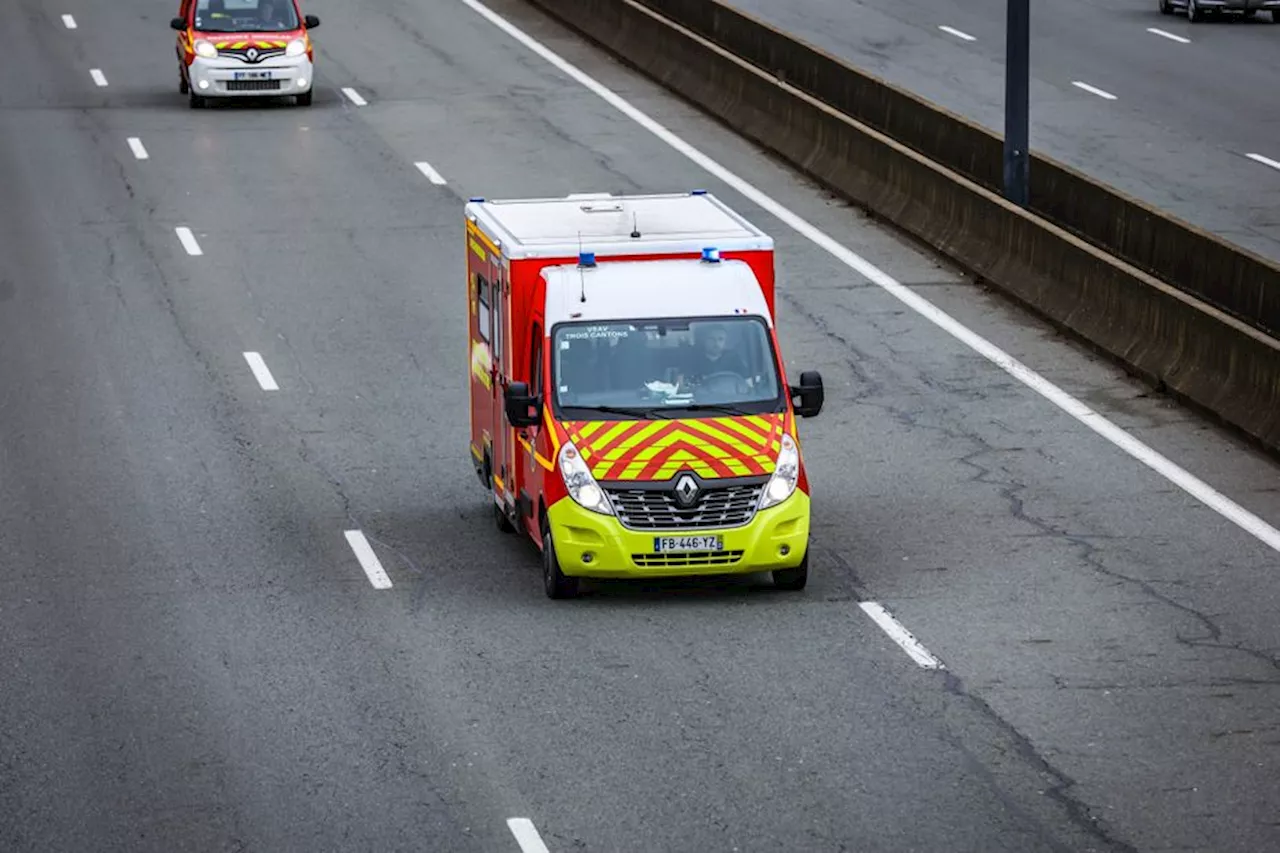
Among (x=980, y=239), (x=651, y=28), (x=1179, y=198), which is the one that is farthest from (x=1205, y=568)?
(x=651, y=28)

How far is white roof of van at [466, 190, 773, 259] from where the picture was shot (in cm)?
1823

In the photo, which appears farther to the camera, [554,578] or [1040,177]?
[1040,177]

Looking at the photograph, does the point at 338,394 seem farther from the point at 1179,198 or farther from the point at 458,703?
the point at 1179,198

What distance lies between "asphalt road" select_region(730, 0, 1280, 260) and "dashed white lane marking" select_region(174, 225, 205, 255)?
11.5m

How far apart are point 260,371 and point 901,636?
33.3 ft

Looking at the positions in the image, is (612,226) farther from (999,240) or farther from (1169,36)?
(1169,36)

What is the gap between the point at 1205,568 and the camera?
1820 centimetres

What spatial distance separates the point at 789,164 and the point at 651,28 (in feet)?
24.9

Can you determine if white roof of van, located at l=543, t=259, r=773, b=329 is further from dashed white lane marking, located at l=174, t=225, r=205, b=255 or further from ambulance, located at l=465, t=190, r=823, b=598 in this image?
dashed white lane marking, located at l=174, t=225, r=205, b=255

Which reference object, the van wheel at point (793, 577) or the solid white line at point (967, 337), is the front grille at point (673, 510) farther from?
the solid white line at point (967, 337)

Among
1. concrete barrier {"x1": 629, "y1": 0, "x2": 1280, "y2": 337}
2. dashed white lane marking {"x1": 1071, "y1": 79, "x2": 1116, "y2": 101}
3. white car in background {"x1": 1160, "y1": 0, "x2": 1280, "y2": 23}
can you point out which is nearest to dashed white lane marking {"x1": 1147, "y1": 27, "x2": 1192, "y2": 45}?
white car in background {"x1": 1160, "y1": 0, "x2": 1280, "y2": 23}

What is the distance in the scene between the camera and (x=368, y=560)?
1862 centimetres

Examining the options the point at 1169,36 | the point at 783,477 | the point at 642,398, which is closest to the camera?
the point at 783,477

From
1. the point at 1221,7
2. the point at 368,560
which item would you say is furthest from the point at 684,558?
the point at 1221,7
